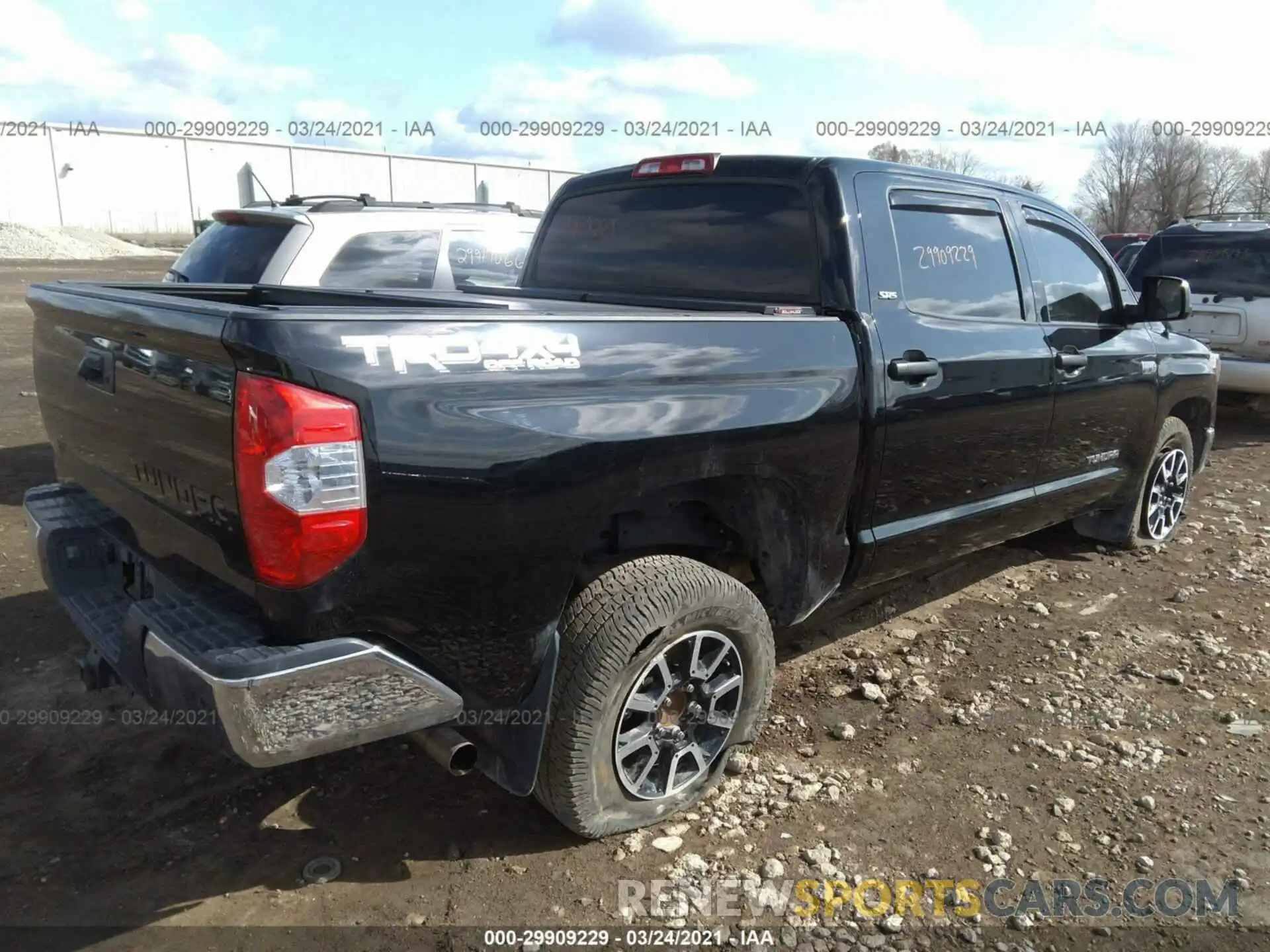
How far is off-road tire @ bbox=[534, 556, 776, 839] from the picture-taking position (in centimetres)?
264

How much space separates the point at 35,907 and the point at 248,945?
2.12ft

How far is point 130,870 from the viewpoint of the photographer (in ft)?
8.95

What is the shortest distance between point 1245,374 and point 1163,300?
480 centimetres

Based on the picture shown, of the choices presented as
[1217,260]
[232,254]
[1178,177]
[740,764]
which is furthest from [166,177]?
[740,764]

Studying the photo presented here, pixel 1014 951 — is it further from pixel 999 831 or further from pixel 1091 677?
pixel 1091 677

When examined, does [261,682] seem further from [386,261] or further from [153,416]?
[386,261]

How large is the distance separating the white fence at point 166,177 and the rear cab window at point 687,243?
47.7 m

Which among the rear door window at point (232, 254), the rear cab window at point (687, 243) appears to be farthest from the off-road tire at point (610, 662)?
the rear door window at point (232, 254)

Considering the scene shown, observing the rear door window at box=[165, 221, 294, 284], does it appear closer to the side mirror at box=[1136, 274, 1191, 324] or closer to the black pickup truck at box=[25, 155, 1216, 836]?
the black pickup truck at box=[25, 155, 1216, 836]

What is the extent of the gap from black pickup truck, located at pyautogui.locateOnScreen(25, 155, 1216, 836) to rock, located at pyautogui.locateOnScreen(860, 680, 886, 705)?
1.49 feet

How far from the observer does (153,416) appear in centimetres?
246

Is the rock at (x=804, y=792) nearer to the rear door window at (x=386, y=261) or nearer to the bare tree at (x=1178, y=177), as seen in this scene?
the rear door window at (x=386, y=261)

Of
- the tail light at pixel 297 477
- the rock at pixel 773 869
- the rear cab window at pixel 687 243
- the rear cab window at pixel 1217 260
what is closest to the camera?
the tail light at pixel 297 477

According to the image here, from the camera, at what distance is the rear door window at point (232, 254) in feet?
18.5
